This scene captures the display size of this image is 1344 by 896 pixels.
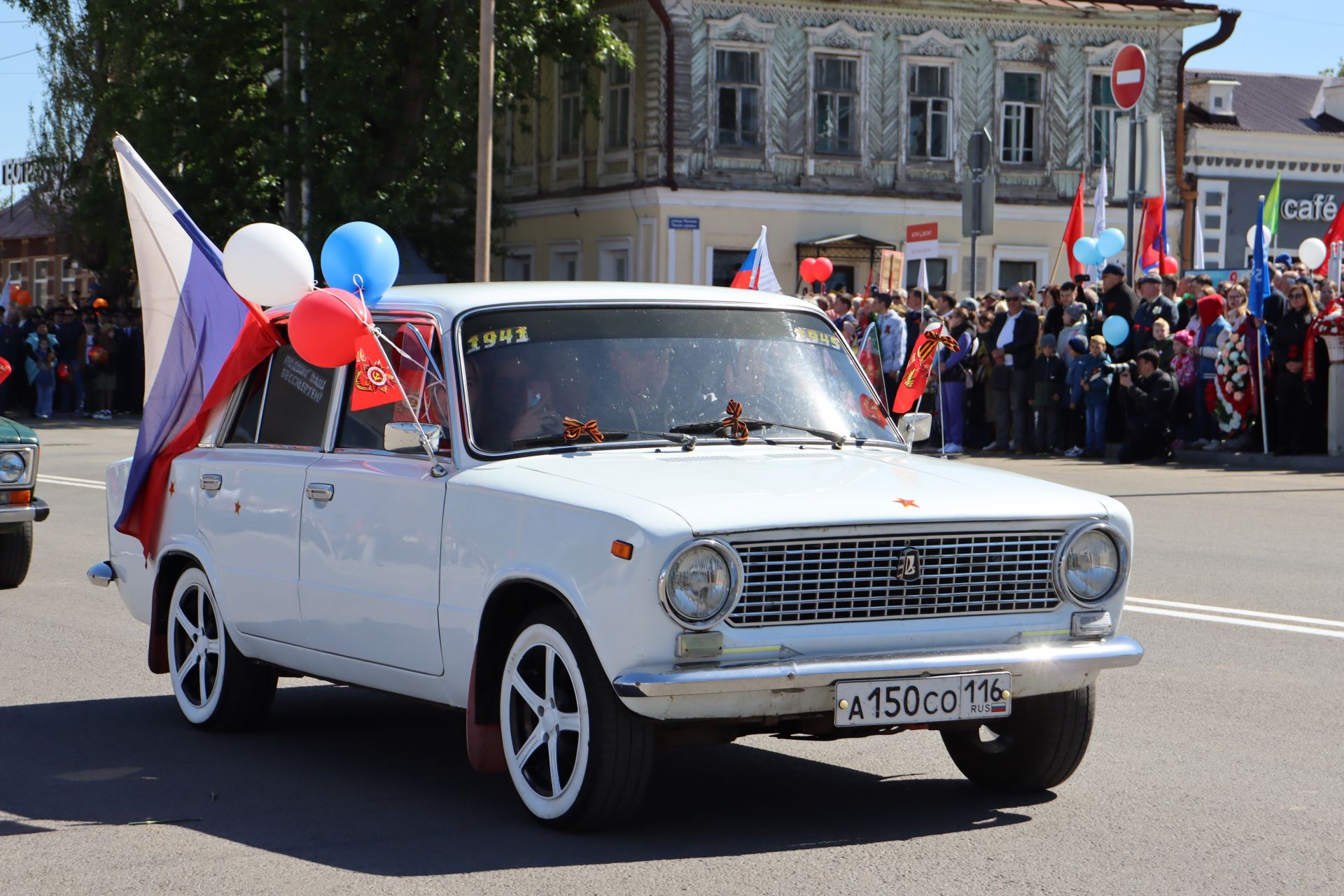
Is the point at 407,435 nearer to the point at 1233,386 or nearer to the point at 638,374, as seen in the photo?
the point at 638,374

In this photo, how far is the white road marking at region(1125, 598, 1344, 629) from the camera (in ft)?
35.9

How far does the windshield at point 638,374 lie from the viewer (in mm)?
6809

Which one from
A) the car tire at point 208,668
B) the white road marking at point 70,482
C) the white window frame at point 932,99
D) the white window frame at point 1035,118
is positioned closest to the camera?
the car tire at point 208,668

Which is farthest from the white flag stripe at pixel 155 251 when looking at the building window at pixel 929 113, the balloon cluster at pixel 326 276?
the building window at pixel 929 113

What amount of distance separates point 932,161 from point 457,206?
11.2 m

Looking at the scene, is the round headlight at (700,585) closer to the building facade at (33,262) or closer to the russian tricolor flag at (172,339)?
the russian tricolor flag at (172,339)

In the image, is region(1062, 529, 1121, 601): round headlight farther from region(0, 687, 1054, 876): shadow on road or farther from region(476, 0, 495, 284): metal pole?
region(476, 0, 495, 284): metal pole

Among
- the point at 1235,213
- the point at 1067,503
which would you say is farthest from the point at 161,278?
the point at 1235,213

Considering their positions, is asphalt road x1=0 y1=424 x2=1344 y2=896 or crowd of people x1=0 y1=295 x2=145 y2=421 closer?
asphalt road x1=0 y1=424 x2=1344 y2=896

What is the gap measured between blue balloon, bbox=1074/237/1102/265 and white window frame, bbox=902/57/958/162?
16440 millimetres

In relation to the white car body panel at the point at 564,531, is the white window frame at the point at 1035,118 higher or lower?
higher

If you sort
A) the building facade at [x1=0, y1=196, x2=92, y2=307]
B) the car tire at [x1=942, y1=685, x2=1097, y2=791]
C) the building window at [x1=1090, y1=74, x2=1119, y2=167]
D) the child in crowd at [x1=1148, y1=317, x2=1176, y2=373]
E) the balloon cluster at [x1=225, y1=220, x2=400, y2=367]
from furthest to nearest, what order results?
1. the building facade at [x1=0, y1=196, x2=92, y2=307]
2. the building window at [x1=1090, y1=74, x2=1119, y2=167]
3. the child in crowd at [x1=1148, y1=317, x2=1176, y2=373]
4. the balloon cluster at [x1=225, y1=220, x2=400, y2=367]
5. the car tire at [x1=942, y1=685, x2=1097, y2=791]

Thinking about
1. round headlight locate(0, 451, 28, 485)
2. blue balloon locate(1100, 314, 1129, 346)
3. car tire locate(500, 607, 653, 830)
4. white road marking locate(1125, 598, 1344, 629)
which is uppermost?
blue balloon locate(1100, 314, 1129, 346)

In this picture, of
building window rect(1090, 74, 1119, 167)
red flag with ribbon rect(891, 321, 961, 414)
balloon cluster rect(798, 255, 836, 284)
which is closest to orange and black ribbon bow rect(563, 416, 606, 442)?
red flag with ribbon rect(891, 321, 961, 414)
